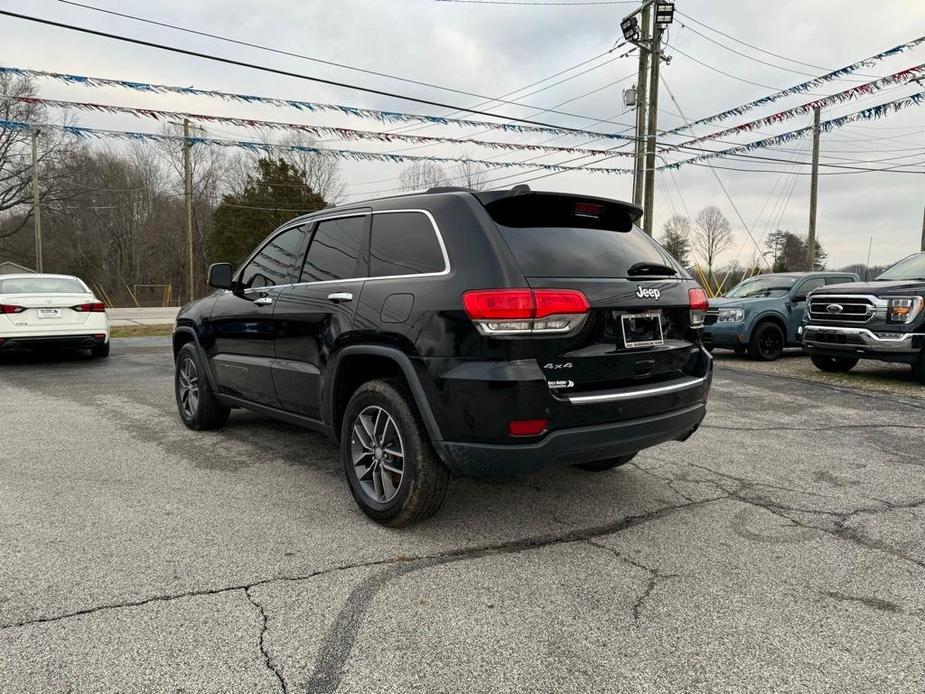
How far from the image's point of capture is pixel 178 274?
51.1 meters

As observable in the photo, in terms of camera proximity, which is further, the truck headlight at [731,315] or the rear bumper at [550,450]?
the truck headlight at [731,315]

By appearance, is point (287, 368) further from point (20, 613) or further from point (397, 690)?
point (397, 690)

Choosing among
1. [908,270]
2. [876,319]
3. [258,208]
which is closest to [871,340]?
[876,319]

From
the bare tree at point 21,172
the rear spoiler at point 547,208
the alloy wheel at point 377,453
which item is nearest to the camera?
the rear spoiler at point 547,208

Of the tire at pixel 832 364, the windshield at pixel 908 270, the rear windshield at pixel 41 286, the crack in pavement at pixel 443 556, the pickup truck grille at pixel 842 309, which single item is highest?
the windshield at pixel 908 270

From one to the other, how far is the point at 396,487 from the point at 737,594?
5.75 feet

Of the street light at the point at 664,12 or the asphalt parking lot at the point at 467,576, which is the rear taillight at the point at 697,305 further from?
the street light at the point at 664,12

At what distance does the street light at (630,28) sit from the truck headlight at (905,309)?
1293 centimetres

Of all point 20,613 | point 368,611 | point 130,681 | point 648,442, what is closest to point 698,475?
point 648,442

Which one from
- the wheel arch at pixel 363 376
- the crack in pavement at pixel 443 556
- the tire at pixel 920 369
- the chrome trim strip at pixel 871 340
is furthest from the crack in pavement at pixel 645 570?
the tire at pixel 920 369

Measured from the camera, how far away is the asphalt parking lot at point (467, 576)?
219cm

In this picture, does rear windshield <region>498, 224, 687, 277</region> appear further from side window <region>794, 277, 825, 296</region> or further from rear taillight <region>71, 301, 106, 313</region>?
side window <region>794, 277, 825, 296</region>

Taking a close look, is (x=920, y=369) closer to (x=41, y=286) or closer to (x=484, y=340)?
(x=484, y=340)

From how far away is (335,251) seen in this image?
4.06m
